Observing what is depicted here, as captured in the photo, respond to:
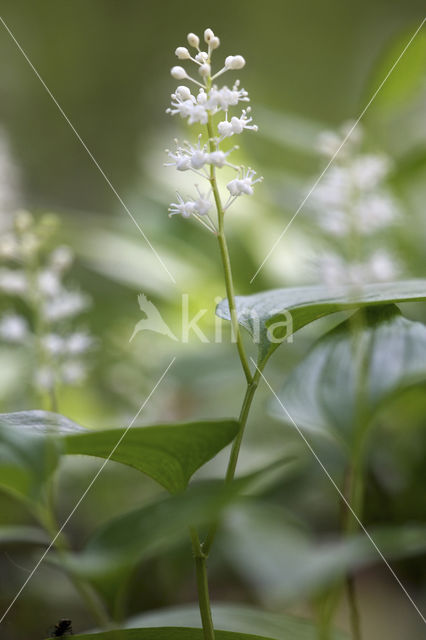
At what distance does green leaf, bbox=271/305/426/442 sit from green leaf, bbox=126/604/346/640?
265 mm

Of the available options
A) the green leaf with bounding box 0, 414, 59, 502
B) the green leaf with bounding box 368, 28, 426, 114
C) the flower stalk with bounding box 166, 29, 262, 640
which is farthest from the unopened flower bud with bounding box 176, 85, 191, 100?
the green leaf with bounding box 368, 28, 426, 114

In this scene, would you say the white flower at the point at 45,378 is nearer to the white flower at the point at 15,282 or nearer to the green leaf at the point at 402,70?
the white flower at the point at 15,282

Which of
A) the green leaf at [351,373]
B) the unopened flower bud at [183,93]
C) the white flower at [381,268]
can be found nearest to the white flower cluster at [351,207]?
the white flower at [381,268]

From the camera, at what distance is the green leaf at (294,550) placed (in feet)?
1.03

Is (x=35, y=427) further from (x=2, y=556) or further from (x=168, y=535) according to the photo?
(x=2, y=556)

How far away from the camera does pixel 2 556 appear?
3.15ft

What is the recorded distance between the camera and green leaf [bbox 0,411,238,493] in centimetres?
38

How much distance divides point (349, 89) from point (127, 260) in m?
1.83

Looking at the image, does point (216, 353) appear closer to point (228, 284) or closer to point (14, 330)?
point (14, 330)

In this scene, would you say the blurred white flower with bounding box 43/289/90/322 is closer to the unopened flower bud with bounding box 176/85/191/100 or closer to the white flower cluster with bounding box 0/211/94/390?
the white flower cluster with bounding box 0/211/94/390

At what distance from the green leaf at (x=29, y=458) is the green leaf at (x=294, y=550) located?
4.9 inches

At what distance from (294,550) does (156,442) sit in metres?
0.11

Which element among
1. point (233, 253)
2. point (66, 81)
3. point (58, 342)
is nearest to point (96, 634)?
point (58, 342)

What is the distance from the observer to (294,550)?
1.19 ft
